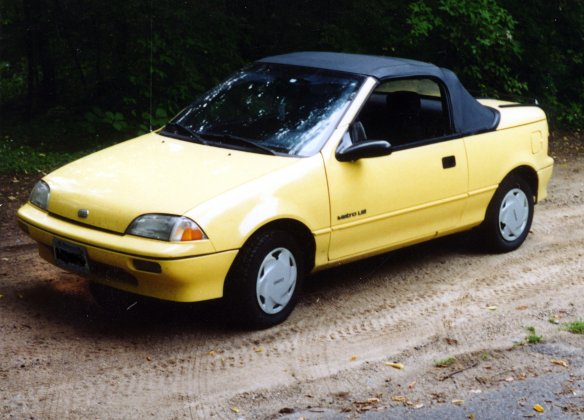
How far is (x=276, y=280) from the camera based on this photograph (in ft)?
20.9

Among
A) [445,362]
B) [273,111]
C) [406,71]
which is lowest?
[445,362]

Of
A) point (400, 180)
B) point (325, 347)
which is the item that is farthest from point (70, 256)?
point (400, 180)

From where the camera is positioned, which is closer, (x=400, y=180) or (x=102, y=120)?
(x=400, y=180)

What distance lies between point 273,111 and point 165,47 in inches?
235

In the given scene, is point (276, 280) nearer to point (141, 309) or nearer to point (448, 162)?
point (141, 309)

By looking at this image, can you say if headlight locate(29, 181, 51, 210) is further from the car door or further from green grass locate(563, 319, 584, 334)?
green grass locate(563, 319, 584, 334)

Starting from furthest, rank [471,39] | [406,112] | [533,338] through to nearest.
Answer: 1. [471,39]
2. [406,112]
3. [533,338]

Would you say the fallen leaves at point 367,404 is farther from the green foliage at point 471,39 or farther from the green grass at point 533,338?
the green foliage at point 471,39

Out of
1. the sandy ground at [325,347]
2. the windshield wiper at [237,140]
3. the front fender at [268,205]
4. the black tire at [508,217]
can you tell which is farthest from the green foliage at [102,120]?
the front fender at [268,205]

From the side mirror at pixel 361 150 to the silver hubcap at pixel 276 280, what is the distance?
0.79m

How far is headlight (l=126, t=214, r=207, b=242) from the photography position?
5840 millimetres

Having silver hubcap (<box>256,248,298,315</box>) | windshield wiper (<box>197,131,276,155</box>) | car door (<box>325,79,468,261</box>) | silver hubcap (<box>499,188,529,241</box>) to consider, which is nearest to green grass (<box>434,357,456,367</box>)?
silver hubcap (<box>256,248,298,315</box>)

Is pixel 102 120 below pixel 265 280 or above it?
below

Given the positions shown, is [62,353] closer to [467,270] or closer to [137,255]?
[137,255]
